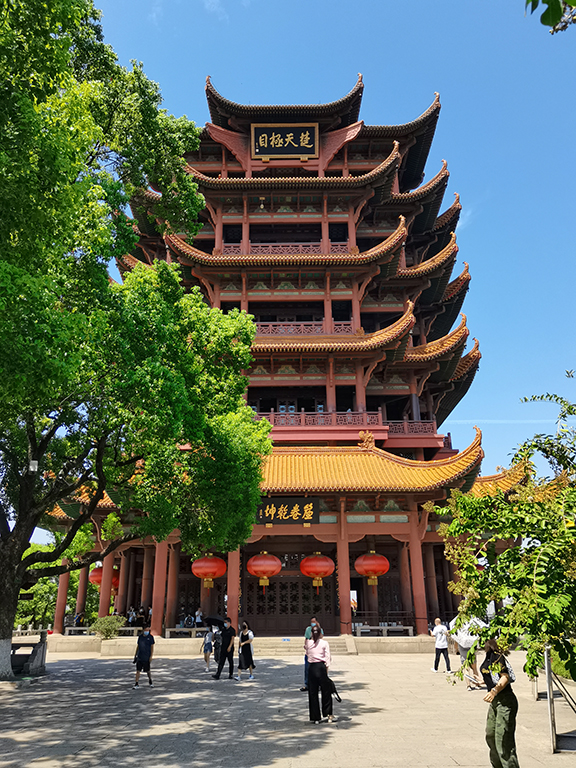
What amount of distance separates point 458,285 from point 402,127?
8771 millimetres

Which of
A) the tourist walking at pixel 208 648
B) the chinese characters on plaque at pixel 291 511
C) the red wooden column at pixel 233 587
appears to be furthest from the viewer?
the chinese characters on plaque at pixel 291 511

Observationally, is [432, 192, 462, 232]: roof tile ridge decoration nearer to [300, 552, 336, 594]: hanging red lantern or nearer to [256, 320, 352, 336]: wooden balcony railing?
[256, 320, 352, 336]: wooden balcony railing

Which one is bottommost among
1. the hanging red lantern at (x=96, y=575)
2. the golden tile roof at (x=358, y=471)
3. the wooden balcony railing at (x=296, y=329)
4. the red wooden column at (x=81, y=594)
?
the red wooden column at (x=81, y=594)

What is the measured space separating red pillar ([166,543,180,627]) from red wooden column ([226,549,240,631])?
2.24 m

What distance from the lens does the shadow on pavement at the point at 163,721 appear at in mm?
6238

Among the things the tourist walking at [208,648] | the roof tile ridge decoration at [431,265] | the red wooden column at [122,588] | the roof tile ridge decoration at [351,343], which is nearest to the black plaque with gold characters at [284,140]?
the roof tile ridge decoration at [431,265]

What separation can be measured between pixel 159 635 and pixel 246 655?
661cm

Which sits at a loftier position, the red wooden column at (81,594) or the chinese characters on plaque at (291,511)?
the chinese characters on plaque at (291,511)

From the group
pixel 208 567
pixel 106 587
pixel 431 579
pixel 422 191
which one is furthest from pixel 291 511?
pixel 422 191

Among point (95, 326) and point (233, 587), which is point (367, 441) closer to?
point (233, 587)

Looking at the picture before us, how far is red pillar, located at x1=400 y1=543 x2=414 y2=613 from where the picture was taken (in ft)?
59.7

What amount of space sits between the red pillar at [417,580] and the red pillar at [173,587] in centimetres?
806

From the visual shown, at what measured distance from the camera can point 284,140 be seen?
28359 millimetres

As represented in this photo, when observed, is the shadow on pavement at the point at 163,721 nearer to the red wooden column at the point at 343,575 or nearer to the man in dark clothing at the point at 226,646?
the man in dark clothing at the point at 226,646
